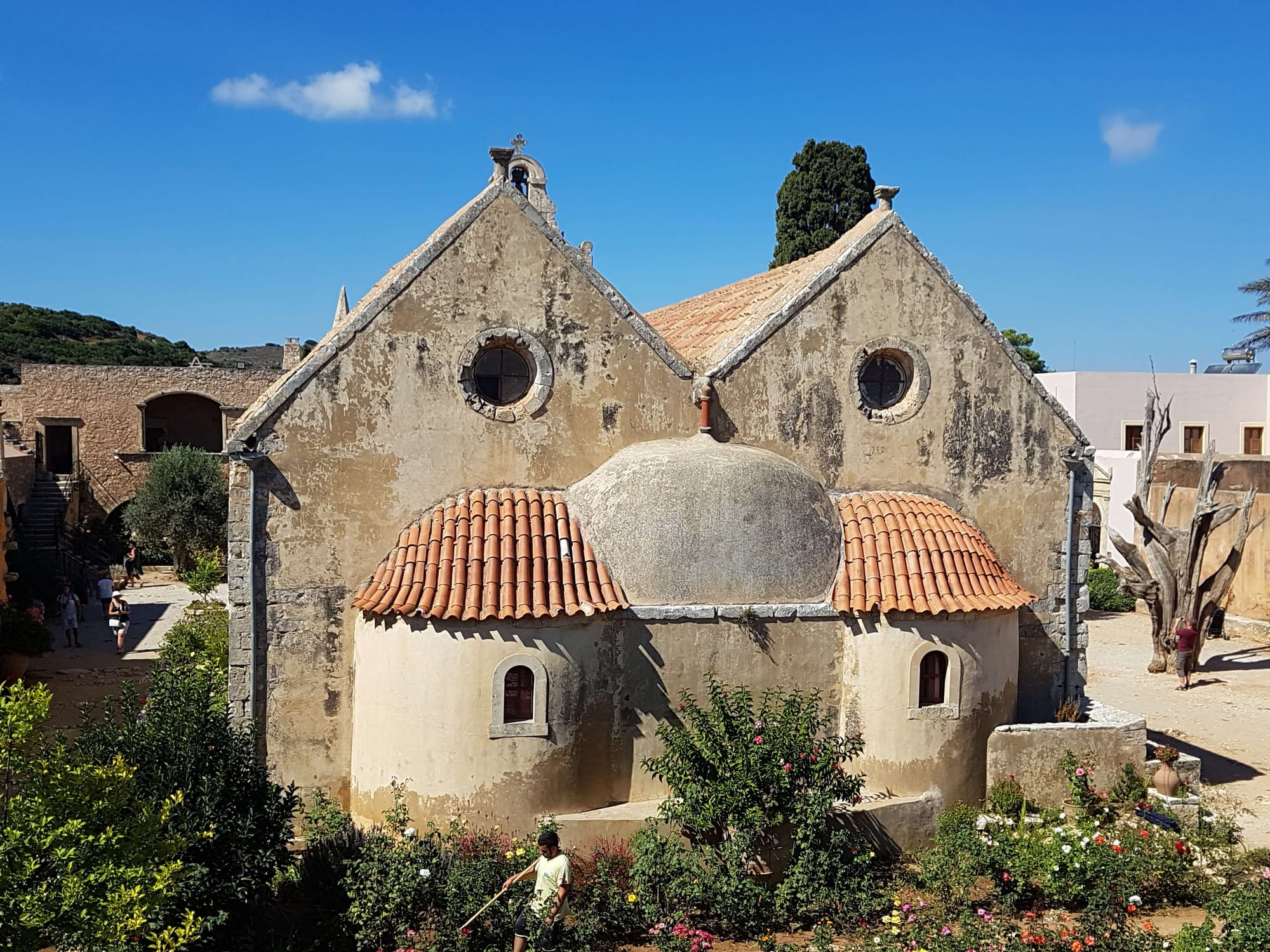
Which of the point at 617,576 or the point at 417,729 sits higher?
the point at 617,576

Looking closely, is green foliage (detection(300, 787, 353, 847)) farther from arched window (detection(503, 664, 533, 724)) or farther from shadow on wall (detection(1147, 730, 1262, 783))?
shadow on wall (detection(1147, 730, 1262, 783))

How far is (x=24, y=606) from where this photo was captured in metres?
23.1

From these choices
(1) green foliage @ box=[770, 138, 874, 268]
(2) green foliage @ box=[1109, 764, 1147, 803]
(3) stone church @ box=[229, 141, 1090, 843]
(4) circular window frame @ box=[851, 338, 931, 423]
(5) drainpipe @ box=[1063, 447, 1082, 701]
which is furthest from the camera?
(1) green foliage @ box=[770, 138, 874, 268]

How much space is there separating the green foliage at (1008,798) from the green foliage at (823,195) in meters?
20.4

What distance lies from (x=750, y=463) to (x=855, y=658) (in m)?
2.89

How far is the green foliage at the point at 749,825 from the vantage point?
10.1 meters

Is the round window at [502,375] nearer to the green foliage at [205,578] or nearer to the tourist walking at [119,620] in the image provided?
the green foliage at [205,578]

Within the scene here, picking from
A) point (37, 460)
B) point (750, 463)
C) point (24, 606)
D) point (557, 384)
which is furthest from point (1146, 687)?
point (37, 460)

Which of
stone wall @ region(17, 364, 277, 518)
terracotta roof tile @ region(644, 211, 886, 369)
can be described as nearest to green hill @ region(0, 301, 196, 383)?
stone wall @ region(17, 364, 277, 518)

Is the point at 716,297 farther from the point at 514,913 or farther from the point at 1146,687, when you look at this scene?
the point at 1146,687

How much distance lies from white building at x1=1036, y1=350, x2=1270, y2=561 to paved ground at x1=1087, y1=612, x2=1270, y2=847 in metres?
12.6

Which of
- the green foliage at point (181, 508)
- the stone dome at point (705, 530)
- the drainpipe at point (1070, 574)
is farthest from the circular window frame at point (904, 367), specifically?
the green foliage at point (181, 508)

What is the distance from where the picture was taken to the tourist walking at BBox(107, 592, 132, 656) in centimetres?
2355

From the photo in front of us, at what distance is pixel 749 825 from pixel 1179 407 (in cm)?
3751
